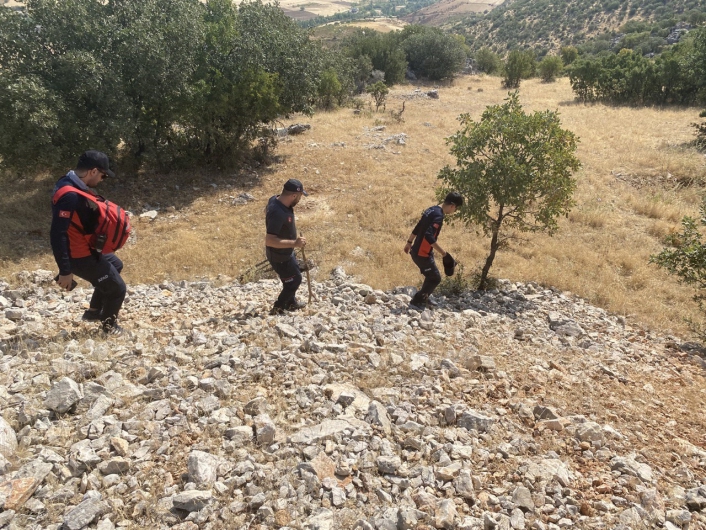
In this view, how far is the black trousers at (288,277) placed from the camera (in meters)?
5.82

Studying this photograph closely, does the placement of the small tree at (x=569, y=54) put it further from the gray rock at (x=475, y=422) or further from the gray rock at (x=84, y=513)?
the gray rock at (x=84, y=513)

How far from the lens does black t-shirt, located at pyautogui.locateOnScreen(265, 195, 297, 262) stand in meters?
5.40

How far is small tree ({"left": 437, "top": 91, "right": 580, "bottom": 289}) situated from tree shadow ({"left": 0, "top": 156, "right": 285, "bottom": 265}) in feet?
29.2

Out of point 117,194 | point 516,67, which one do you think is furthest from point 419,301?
point 516,67

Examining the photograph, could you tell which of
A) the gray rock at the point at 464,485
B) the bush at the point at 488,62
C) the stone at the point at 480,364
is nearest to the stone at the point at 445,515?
the gray rock at the point at 464,485

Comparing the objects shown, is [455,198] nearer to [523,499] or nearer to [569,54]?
[523,499]

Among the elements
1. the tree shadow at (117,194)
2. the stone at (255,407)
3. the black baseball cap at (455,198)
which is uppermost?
the black baseball cap at (455,198)

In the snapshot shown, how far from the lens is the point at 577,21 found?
77.8m

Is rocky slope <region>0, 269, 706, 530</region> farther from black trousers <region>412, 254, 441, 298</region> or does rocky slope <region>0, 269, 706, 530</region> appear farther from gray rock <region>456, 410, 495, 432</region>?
black trousers <region>412, 254, 441, 298</region>

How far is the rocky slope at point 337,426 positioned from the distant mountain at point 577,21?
236ft

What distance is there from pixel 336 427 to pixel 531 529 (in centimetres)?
165

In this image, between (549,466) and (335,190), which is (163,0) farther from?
(549,466)

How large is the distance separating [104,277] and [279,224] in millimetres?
2143

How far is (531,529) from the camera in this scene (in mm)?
2959
